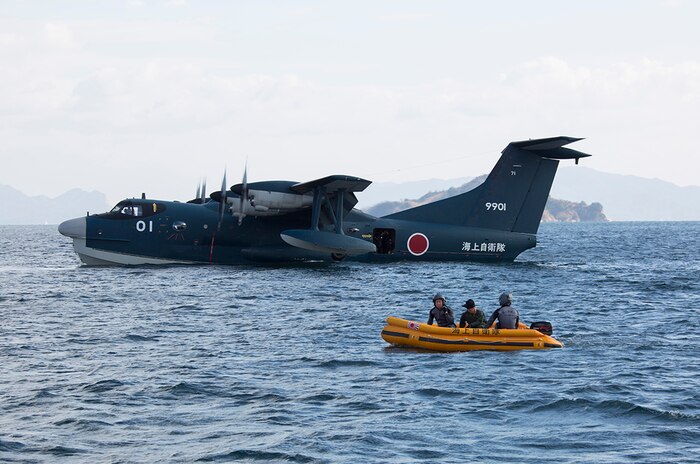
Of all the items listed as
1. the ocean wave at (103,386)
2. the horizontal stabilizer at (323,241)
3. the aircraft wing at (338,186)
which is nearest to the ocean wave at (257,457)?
the ocean wave at (103,386)

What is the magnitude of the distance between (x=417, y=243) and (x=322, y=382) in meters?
28.2

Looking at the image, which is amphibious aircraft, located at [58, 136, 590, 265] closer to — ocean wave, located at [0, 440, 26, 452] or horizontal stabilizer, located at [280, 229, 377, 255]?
horizontal stabilizer, located at [280, 229, 377, 255]

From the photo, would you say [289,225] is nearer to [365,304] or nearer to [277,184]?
[277,184]

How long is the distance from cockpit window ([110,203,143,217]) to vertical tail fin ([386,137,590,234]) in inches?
523

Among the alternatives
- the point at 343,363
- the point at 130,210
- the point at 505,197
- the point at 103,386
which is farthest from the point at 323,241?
the point at 103,386

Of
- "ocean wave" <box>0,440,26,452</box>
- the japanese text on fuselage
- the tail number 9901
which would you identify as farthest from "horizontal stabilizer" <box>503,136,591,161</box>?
"ocean wave" <box>0,440,26,452</box>

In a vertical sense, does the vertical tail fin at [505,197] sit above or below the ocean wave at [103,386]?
above

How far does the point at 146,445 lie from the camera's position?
575 inches

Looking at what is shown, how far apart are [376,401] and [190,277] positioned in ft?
81.8

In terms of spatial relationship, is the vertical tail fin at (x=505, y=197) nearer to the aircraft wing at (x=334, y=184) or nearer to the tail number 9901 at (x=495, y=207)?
the tail number 9901 at (x=495, y=207)

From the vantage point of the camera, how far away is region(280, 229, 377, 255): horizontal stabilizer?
42781 mm

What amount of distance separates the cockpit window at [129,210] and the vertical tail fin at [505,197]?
1329 centimetres

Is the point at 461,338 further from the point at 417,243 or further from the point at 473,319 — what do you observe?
the point at 417,243

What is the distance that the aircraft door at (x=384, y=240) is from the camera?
4662 centimetres
